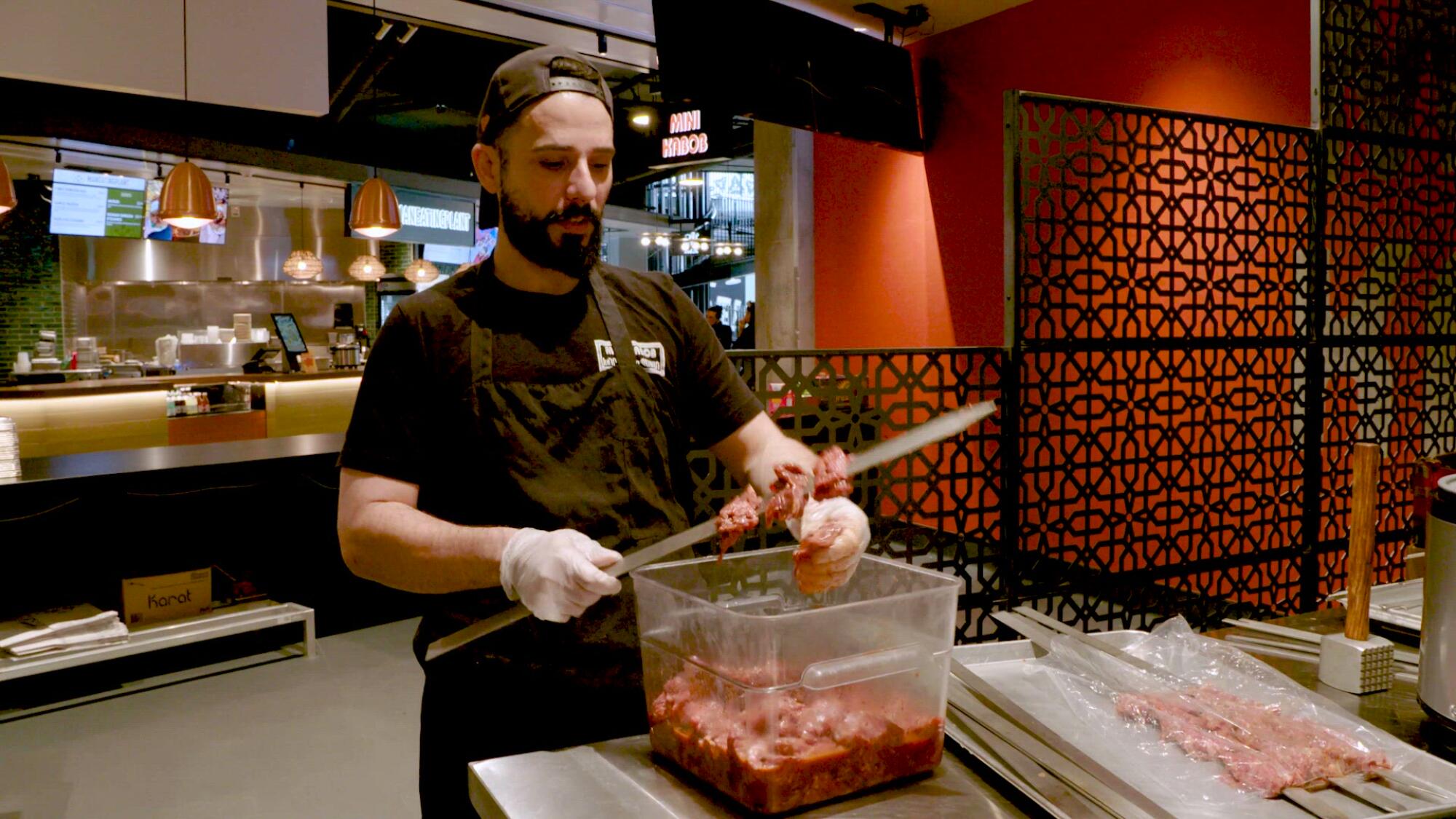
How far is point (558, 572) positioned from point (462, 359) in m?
0.50

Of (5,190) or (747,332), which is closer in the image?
(5,190)

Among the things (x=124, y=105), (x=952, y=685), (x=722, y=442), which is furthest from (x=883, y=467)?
(x=124, y=105)

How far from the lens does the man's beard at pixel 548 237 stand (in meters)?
1.51

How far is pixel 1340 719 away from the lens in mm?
1220

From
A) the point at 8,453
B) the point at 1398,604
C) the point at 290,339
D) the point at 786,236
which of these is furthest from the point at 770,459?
the point at 290,339

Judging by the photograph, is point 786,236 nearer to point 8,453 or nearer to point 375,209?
point 375,209

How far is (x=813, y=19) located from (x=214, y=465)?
4.12 m

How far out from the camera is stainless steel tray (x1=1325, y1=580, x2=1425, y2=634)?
169cm

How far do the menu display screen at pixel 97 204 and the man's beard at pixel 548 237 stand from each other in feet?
36.5

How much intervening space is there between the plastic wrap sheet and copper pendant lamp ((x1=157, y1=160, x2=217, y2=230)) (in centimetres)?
680

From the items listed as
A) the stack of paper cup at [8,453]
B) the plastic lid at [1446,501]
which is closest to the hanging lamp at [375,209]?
the stack of paper cup at [8,453]

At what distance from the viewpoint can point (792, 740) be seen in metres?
0.98

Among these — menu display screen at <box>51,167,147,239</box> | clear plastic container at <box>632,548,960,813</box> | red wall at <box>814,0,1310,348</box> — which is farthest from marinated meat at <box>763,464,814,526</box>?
menu display screen at <box>51,167,147,239</box>

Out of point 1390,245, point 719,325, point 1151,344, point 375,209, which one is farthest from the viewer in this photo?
point 719,325
